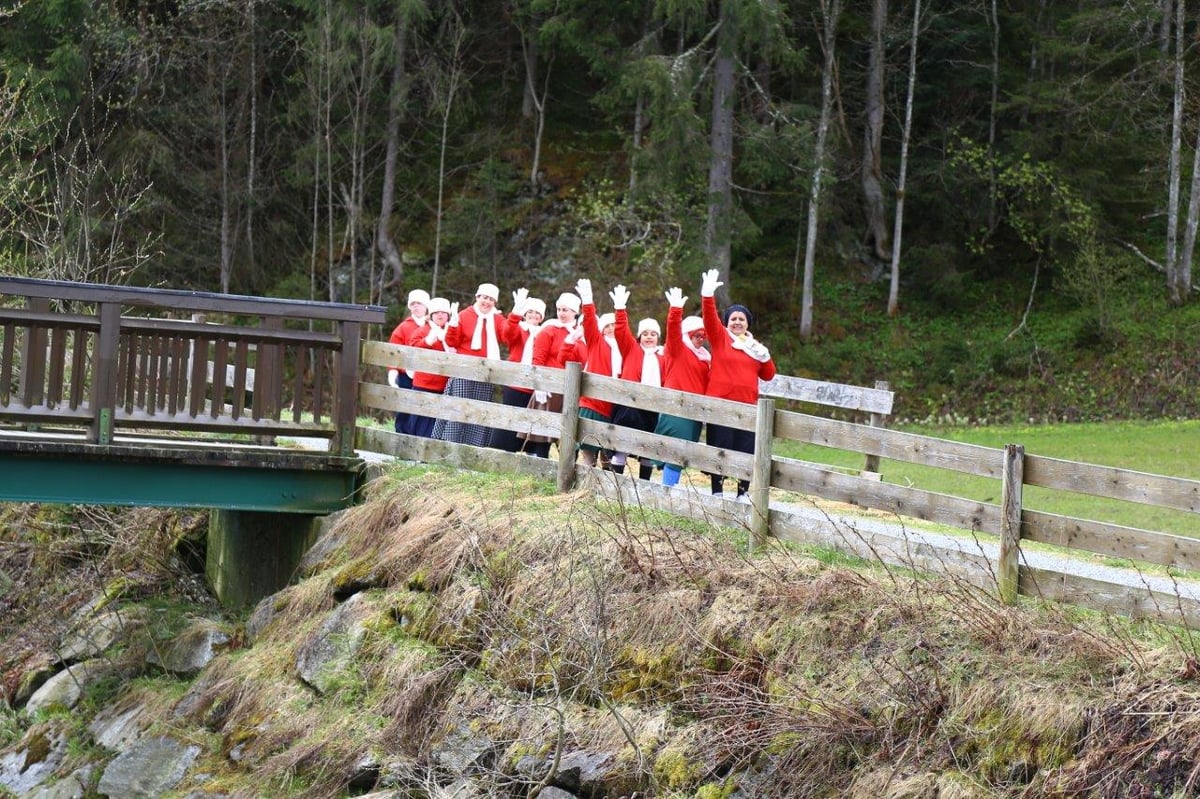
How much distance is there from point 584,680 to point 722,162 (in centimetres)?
1944

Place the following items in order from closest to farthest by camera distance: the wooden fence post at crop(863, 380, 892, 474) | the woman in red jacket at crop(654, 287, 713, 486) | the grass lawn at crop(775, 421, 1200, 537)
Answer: the woman in red jacket at crop(654, 287, 713, 486)
the wooden fence post at crop(863, 380, 892, 474)
the grass lawn at crop(775, 421, 1200, 537)

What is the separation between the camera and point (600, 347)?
460 inches

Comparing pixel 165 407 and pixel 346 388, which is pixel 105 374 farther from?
pixel 346 388

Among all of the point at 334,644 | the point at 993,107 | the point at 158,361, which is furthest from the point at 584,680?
the point at 993,107

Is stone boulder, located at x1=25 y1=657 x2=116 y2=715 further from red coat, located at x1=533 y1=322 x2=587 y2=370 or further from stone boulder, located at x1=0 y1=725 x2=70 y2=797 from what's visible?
red coat, located at x1=533 y1=322 x2=587 y2=370

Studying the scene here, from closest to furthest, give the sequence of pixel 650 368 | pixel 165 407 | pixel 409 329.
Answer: pixel 165 407
pixel 650 368
pixel 409 329

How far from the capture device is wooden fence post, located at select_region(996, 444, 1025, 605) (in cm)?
737

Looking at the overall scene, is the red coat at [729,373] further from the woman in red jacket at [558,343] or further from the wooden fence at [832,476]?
the woman in red jacket at [558,343]

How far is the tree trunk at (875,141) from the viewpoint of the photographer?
1181 inches

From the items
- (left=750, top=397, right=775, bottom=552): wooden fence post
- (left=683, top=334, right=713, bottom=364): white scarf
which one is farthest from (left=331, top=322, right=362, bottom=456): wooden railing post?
(left=750, top=397, right=775, bottom=552): wooden fence post

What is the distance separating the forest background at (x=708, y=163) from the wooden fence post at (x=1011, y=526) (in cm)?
1703

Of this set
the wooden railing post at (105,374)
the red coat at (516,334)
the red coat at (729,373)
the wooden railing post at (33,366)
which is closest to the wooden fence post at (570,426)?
the red coat at (729,373)

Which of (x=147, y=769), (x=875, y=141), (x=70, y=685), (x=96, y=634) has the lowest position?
(x=147, y=769)

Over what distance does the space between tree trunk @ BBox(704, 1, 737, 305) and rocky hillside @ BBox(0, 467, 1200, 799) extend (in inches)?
611
